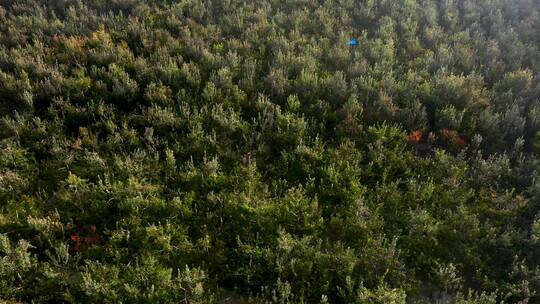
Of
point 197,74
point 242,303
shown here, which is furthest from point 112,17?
point 242,303

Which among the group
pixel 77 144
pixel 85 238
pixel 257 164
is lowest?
pixel 85 238

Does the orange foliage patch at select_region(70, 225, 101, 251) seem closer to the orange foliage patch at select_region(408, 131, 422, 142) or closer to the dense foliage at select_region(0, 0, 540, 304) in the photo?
the dense foliage at select_region(0, 0, 540, 304)

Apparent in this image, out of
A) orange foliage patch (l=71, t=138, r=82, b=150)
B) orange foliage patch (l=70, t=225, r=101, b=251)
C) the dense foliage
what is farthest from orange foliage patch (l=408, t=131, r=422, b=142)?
orange foliage patch (l=71, t=138, r=82, b=150)

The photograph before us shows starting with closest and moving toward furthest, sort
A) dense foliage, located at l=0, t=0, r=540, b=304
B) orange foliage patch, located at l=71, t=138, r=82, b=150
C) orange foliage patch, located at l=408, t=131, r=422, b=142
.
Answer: dense foliage, located at l=0, t=0, r=540, b=304, orange foliage patch, located at l=71, t=138, r=82, b=150, orange foliage patch, located at l=408, t=131, r=422, b=142

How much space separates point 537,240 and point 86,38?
29.6ft

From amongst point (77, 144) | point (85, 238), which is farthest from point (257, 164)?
point (77, 144)

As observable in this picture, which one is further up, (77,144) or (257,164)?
(77,144)

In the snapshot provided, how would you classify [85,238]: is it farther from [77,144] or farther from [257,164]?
[257,164]

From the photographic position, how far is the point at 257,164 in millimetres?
6770

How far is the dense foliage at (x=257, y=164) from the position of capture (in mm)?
5258

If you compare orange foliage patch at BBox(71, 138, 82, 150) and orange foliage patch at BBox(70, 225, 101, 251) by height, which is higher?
orange foliage patch at BBox(71, 138, 82, 150)

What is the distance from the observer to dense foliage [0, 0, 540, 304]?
17.3ft

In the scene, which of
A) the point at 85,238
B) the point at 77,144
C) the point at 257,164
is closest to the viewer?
the point at 85,238

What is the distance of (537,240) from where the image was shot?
18.5ft
